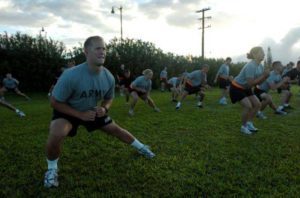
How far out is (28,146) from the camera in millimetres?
6285

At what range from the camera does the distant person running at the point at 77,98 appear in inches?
160

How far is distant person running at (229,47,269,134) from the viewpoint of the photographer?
693cm

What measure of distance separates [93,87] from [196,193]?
1.86 meters

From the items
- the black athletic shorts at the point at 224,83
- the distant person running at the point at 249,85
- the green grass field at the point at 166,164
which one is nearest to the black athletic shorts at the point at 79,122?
the green grass field at the point at 166,164

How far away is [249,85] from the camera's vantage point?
699 centimetres

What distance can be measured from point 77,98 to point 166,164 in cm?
174

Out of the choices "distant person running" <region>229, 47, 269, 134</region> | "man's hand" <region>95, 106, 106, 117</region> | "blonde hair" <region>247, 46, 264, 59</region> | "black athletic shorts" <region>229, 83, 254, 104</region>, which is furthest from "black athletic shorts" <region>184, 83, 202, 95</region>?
"man's hand" <region>95, 106, 106, 117</region>

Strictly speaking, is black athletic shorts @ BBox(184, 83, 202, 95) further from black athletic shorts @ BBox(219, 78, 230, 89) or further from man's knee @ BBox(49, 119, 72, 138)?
man's knee @ BBox(49, 119, 72, 138)

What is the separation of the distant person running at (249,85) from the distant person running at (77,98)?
146 inches

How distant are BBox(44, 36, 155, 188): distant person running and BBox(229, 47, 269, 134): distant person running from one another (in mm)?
3699

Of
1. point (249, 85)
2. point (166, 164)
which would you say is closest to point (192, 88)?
point (249, 85)

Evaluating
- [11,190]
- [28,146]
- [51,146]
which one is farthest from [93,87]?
[28,146]

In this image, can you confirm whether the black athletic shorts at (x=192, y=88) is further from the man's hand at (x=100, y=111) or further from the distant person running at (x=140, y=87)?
the man's hand at (x=100, y=111)

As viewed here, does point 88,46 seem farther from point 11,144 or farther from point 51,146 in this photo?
point 11,144
